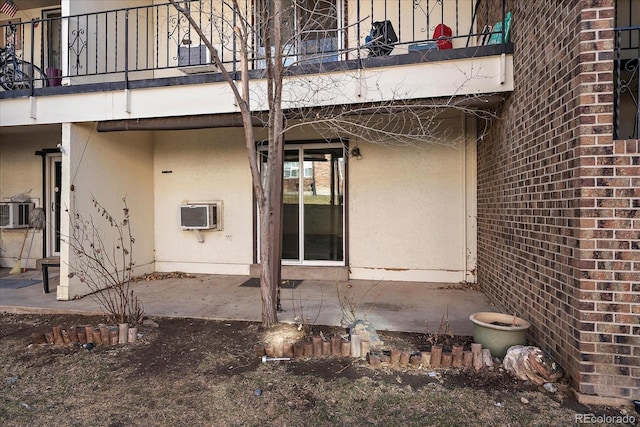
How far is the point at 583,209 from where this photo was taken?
2.70m

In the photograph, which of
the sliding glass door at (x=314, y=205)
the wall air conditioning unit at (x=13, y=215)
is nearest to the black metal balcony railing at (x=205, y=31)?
the sliding glass door at (x=314, y=205)

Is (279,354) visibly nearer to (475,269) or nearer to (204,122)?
(204,122)

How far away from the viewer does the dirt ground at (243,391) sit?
2.58 metres

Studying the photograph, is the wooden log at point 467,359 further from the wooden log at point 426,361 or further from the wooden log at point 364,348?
the wooden log at point 364,348

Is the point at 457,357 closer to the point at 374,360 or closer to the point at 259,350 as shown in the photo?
the point at 374,360

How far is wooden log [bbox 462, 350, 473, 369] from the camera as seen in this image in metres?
3.19

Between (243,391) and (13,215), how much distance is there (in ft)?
23.5

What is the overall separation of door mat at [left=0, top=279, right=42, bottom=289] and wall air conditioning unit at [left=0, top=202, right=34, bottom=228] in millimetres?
1270

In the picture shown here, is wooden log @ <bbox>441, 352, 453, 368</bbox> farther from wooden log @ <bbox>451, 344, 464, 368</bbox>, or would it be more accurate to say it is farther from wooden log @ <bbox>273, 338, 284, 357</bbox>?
wooden log @ <bbox>273, 338, 284, 357</bbox>

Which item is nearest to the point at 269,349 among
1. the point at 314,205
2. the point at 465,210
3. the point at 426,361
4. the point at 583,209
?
the point at 426,361

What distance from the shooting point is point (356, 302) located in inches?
205

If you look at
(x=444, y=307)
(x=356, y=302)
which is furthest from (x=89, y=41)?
(x=444, y=307)

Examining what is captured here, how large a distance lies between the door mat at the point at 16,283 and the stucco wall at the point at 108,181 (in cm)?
154

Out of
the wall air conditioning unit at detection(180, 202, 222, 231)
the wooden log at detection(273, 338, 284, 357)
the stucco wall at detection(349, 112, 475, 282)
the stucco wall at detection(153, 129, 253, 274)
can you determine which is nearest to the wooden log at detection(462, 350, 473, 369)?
the wooden log at detection(273, 338, 284, 357)
